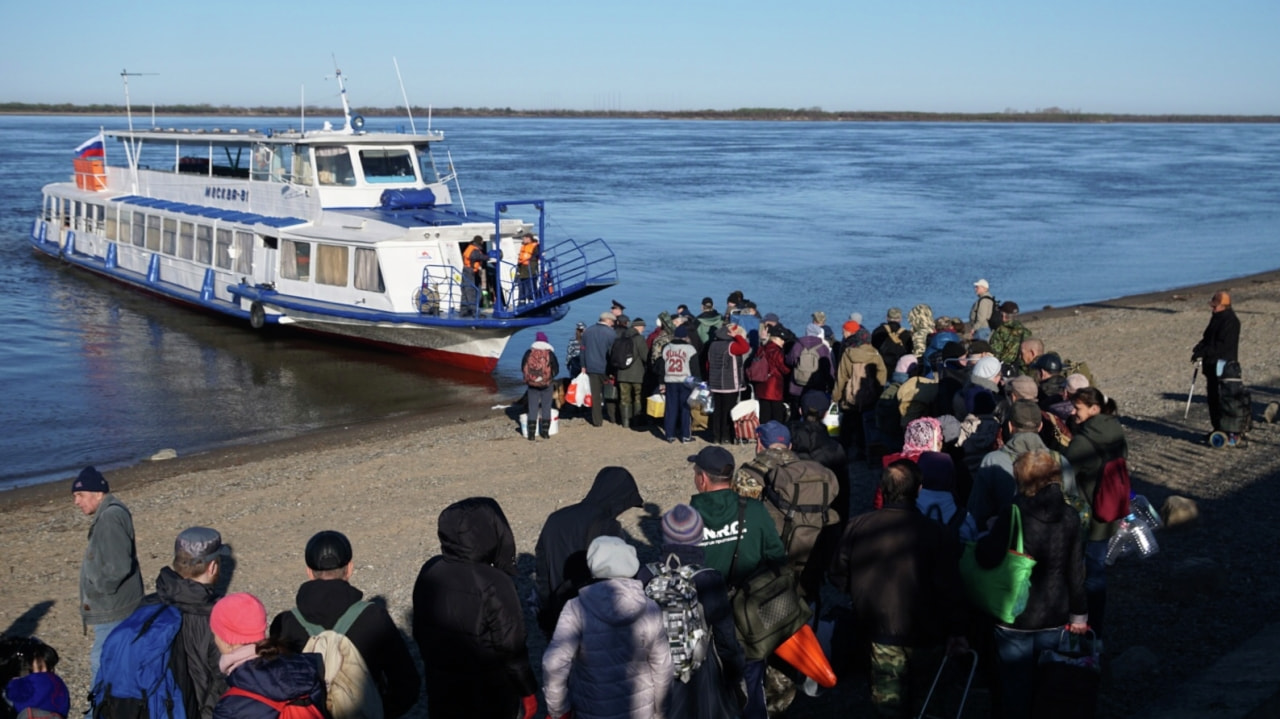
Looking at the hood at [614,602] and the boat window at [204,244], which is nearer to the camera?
the hood at [614,602]

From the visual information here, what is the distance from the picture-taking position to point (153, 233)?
2708 centimetres

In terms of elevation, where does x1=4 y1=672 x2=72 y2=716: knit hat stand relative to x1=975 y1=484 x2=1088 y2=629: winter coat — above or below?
below

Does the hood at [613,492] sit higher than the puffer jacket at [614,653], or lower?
higher

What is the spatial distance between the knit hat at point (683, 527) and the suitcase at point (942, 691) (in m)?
1.39

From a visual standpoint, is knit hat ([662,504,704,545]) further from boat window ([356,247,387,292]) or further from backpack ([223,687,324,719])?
boat window ([356,247,387,292])

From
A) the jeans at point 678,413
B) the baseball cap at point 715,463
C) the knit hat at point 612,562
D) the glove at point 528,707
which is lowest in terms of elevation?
the jeans at point 678,413

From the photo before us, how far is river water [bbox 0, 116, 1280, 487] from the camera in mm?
18875

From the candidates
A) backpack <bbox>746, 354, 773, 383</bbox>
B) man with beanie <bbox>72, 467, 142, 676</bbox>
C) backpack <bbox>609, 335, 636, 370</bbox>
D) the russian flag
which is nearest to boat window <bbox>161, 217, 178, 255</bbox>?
the russian flag

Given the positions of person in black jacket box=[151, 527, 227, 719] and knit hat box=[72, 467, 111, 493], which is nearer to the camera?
person in black jacket box=[151, 527, 227, 719]

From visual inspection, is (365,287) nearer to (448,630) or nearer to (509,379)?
(509,379)

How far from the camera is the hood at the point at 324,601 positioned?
458 cm

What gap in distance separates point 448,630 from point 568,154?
284ft

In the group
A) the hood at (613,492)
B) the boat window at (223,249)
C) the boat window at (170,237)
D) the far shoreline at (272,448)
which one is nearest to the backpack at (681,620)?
the hood at (613,492)

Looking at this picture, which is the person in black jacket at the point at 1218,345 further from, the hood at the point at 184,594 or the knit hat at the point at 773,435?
the hood at the point at 184,594
